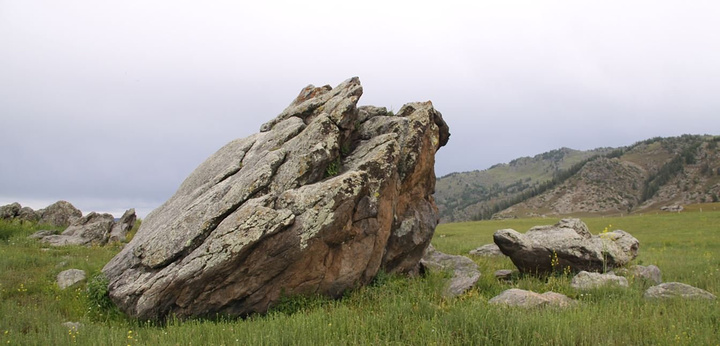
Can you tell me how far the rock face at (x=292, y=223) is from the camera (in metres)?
11.8

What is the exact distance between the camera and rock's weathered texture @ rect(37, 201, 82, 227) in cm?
3359

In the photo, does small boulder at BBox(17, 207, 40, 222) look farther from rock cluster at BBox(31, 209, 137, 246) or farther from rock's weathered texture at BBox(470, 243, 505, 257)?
rock's weathered texture at BBox(470, 243, 505, 257)

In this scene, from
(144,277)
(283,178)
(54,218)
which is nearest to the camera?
(144,277)

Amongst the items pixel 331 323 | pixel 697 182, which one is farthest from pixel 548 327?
pixel 697 182

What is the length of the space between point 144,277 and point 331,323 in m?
6.30

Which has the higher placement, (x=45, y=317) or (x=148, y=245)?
(x=148, y=245)

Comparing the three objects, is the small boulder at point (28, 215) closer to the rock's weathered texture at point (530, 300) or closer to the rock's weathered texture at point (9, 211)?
the rock's weathered texture at point (9, 211)

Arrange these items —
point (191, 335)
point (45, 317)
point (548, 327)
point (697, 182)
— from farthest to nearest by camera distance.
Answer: point (697, 182), point (45, 317), point (191, 335), point (548, 327)

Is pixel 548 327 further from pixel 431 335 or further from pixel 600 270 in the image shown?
pixel 600 270

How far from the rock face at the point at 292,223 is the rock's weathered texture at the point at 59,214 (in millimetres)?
23563

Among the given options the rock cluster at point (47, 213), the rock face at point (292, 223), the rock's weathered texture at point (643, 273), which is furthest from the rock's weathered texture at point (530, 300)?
the rock cluster at point (47, 213)

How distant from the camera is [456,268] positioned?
712 inches

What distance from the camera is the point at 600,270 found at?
1736cm

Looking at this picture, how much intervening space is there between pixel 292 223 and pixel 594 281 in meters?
10.2
